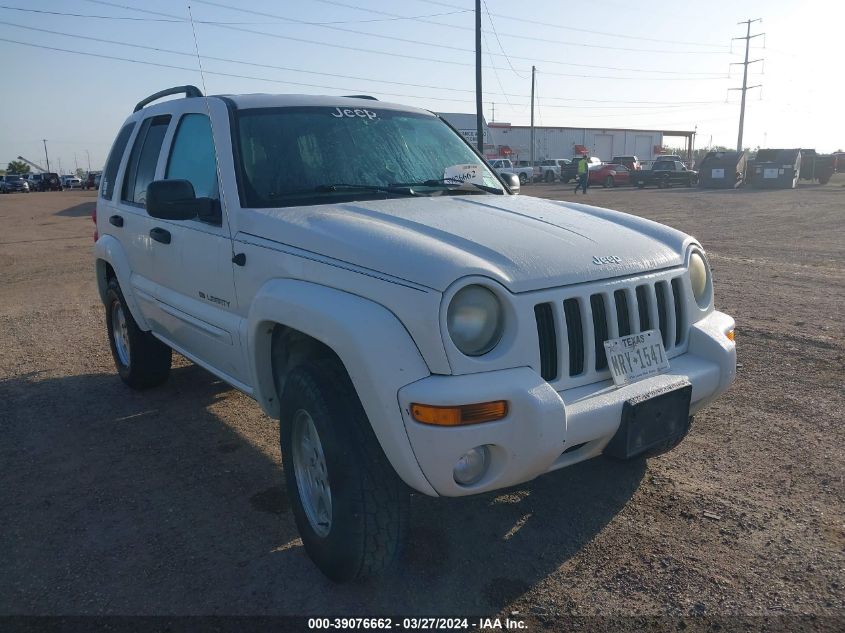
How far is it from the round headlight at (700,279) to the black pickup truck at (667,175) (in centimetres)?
3618

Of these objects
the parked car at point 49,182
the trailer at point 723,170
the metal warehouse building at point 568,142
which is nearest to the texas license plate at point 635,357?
the trailer at point 723,170

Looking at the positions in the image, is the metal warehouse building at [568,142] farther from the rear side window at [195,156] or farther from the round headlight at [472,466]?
the round headlight at [472,466]

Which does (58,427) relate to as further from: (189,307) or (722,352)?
(722,352)

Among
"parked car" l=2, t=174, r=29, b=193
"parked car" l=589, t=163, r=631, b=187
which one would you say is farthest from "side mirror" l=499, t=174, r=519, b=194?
"parked car" l=2, t=174, r=29, b=193

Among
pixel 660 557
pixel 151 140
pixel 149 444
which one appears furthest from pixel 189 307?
pixel 660 557

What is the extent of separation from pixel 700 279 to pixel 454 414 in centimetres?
174

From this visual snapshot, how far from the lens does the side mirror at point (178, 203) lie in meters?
3.41

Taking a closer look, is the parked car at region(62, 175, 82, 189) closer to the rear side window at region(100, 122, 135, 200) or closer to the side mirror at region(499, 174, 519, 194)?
the rear side window at region(100, 122, 135, 200)

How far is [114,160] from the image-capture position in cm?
546

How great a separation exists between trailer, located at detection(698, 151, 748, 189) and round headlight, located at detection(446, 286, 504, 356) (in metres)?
34.3

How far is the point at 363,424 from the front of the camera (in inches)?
104

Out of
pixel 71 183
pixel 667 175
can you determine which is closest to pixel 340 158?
pixel 667 175

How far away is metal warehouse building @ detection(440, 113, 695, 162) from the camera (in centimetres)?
5500

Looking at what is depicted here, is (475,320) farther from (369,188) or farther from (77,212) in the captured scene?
(77,212)
